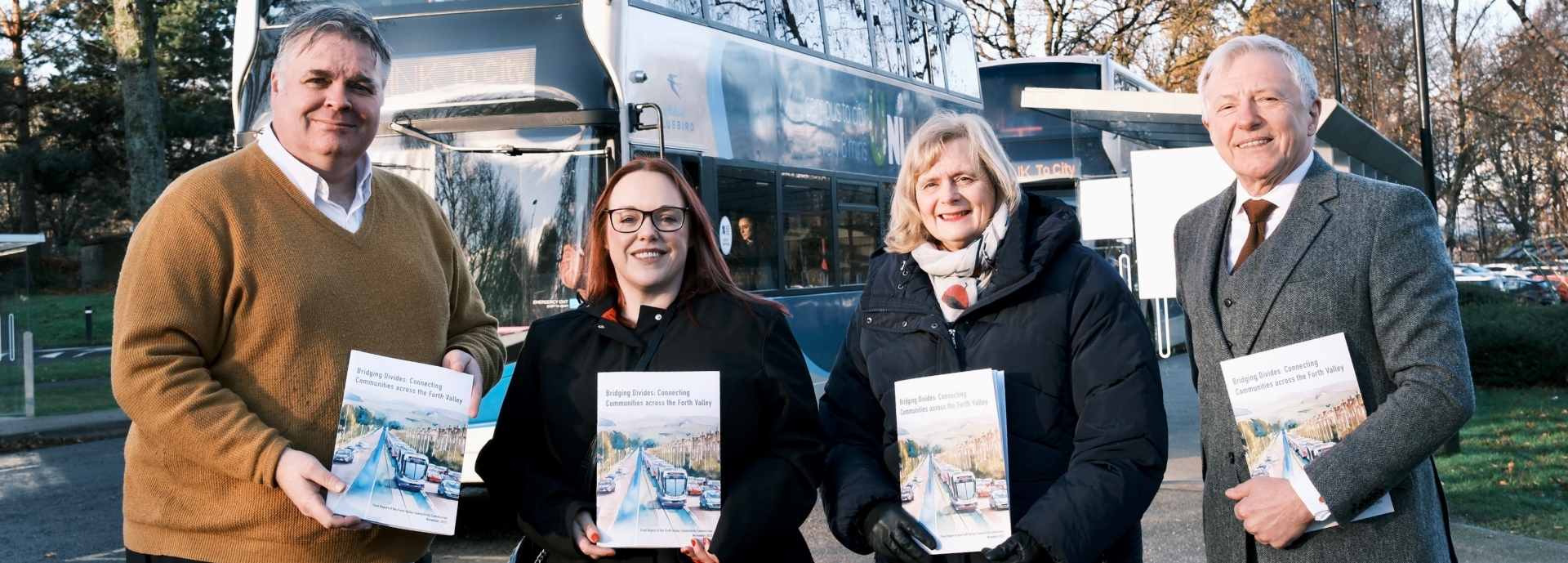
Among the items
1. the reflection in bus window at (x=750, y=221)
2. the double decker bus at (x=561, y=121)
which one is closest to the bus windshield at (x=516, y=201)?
the double decker bus at (x=561, y=121)

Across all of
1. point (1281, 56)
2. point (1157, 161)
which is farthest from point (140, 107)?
point (1281, 56)

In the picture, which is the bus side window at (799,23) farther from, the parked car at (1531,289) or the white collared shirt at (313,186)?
the parked car at (1531,289)

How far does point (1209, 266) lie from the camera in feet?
9.87

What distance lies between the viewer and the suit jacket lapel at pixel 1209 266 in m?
2.98

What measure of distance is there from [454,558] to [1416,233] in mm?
5459

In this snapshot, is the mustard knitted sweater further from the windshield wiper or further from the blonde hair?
the windshield wiper

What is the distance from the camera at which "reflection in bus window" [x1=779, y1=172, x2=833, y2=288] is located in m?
10.0

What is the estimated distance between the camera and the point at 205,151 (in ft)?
92.6

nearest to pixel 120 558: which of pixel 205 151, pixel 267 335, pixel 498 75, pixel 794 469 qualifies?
pixel 498 75

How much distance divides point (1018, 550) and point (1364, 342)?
0.88 meters

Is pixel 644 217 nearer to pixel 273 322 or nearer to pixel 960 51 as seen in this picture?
pixel 273 322

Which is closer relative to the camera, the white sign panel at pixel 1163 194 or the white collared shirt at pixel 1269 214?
the white collared shirt at pixel 1269 214

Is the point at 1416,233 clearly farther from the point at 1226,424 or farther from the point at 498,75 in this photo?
the point at 498,75

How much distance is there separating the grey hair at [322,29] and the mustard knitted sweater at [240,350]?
0.86ft
